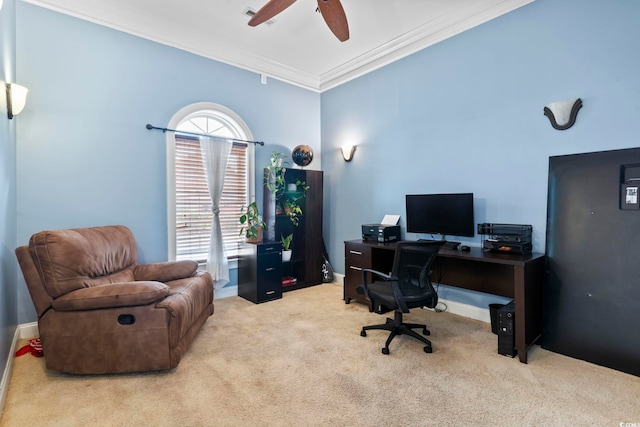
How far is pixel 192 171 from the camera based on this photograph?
12.8ft

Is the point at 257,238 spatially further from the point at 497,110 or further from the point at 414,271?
the point at 497,110

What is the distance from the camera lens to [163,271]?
3072 mm

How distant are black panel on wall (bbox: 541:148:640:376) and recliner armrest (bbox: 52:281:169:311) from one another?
3268mm

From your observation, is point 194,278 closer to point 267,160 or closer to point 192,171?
point 192,171

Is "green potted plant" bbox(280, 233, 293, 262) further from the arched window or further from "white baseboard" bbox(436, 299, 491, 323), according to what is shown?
"white baseboard" bbox(436, 299, 491, 323)

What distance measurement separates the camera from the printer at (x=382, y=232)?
3717mm

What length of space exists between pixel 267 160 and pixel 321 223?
126 centimetres

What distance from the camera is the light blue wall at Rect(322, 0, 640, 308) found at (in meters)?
2.53

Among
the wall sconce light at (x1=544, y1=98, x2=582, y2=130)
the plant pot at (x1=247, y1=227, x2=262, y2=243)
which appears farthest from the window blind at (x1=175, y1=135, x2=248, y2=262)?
the wall sconce light at (x1=544, y1=98, x2=582, y2=130)

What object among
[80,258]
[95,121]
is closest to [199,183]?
[95,121]

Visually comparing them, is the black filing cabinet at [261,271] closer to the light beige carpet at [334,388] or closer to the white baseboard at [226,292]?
the white baseboard at [226,292]

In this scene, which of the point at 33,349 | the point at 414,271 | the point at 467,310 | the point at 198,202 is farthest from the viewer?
the point at 198,202

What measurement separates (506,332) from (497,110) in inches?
84.9

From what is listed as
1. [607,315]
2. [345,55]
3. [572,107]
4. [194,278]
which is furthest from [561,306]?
[345,55]
